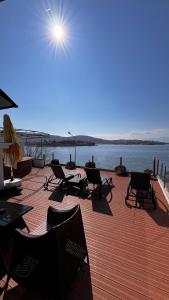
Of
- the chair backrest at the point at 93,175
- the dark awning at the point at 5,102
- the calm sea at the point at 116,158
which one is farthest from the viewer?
the calm sea at the point at 116,158

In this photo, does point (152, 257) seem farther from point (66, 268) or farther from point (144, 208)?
point (144, 208)

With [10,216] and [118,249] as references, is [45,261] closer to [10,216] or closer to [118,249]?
[10,216]

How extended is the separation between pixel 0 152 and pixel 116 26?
6.09 metres

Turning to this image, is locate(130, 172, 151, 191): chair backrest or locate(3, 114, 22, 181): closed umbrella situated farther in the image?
locate(3, 114, 22, 181): closed umbrella

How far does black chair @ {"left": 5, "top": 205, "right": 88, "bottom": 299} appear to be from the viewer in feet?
5.71

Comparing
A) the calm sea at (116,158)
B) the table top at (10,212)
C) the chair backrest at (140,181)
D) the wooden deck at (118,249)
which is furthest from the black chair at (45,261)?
the calm sea at (116,158)

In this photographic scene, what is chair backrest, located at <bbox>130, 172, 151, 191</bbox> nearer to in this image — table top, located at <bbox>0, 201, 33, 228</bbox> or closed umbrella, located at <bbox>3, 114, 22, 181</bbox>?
table top, located at <bbox>0, 201, 33, 228</bbox>

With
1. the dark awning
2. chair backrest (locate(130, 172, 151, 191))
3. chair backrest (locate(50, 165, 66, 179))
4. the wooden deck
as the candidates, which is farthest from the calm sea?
the wooden deck

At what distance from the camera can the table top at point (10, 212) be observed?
273 cm

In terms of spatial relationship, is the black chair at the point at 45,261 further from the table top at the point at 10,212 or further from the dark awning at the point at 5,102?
the dark awning at the point at 5,102

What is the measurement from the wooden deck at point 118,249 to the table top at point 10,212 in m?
0.45

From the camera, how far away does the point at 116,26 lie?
6098 mm

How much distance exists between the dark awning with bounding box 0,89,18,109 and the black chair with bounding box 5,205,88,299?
3660 mm

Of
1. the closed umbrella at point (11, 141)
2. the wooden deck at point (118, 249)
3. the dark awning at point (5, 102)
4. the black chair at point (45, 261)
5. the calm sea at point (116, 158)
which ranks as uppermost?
the dark awning at point (5, 102)
